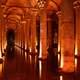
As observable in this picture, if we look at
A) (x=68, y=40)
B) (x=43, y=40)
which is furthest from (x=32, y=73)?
(x=43, y=40)

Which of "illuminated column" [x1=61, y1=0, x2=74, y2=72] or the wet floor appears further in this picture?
"illuminated column" [x1=61, y1=0, x2=74, y2=72]

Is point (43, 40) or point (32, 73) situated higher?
point (43, 40)

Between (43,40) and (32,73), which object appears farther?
(43,40)

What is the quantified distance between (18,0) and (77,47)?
566 inches

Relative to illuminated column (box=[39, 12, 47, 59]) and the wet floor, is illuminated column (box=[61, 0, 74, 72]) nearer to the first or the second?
the wet floor

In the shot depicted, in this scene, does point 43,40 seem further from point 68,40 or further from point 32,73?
point 68,40

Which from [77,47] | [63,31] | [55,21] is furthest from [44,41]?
[55,21]

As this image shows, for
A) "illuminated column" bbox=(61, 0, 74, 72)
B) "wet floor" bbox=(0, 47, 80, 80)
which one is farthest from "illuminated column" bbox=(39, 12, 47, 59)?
"illuminated column" bbox=(61, 0, 74, 72)

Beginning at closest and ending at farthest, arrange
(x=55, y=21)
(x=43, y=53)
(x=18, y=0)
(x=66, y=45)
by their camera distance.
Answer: (x=66, y=45)
(x=43, y=53)
(x=18, y=0)
(x=55, y=21)

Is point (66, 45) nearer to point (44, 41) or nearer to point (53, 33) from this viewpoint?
point (44, 41)

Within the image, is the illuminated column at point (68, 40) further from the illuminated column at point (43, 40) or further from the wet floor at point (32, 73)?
the illuminated column at point (43, 40)

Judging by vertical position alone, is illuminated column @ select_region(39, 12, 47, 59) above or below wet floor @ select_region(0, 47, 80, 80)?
above

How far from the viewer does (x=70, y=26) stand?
12.9 m

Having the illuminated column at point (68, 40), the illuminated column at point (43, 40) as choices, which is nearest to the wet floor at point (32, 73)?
the illuminated column at point (68, 40)
